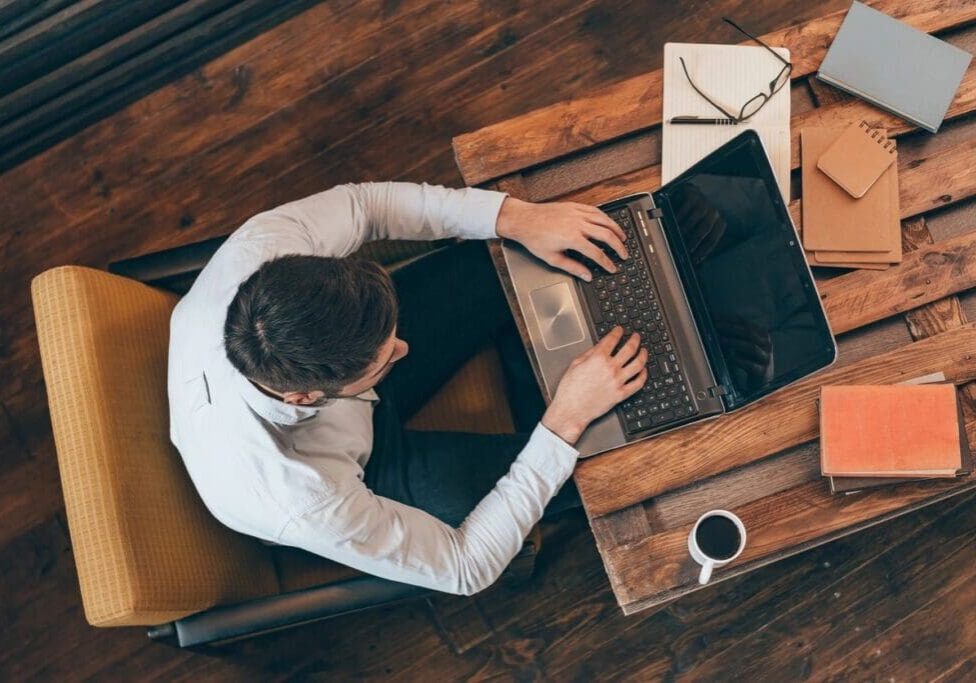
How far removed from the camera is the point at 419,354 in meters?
1.55

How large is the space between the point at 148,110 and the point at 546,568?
156 centimetres

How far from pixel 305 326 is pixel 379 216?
0.43m

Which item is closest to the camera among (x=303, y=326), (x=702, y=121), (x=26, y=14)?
(x=303, y=326)

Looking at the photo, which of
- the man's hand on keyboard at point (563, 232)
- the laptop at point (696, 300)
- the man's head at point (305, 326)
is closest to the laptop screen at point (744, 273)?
the laptop at point (696, 300)

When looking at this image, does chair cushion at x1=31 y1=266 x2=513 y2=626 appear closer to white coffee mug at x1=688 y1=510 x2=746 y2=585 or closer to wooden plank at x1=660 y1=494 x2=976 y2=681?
white coffee mug at x1=688 y1=510 x2=746 y2=585

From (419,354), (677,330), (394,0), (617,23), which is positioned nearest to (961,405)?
(677,330)

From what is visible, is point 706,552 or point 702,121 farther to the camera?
point 702,121

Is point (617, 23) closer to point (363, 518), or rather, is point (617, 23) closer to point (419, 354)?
point (419, 354)

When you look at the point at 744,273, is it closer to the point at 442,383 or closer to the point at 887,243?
the point at 887,243

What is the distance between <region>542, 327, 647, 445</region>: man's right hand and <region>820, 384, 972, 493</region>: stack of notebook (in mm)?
300

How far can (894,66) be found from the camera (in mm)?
1368

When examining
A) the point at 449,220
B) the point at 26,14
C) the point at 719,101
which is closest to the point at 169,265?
the point at 449,220

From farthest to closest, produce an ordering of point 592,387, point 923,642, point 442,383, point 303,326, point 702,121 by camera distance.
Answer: point 923,642 → point 442,383 → point 702,121 → point 592,387 → point 303,326

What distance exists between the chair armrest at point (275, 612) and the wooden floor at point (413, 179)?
2.26ft
